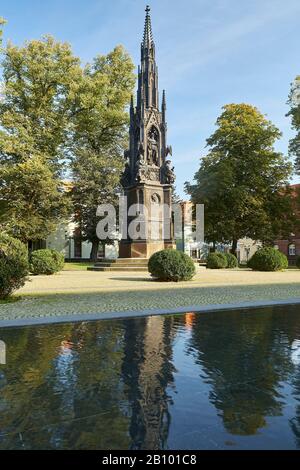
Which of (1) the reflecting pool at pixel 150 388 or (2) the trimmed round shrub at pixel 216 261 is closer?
(1) the reflecting pool at pixel 150 388

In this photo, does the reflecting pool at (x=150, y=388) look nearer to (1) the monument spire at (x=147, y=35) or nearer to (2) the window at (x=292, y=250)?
(1) the monument spire at (x=147, y=35)

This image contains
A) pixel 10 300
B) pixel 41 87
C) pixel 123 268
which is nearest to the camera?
pixel 10 300

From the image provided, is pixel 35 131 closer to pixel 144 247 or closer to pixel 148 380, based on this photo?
pixel 144 247

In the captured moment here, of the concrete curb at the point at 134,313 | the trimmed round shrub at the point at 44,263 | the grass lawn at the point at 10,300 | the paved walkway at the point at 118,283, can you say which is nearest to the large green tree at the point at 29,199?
the trimmed round shrub at the point at 44,263

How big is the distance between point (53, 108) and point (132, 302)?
3454 centimetres

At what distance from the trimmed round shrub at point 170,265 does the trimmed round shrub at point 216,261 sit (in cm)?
1443

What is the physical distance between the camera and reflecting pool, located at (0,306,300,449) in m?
3.12

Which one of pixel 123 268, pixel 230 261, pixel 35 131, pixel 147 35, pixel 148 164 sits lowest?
pixel 123 268

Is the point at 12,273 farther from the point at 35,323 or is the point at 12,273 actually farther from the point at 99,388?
the point at 99,388

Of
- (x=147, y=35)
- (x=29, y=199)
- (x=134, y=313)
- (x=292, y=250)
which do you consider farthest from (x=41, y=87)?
(x=292, y=250)

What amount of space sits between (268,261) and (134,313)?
21.7 m

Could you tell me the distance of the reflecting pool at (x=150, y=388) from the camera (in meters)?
3.12

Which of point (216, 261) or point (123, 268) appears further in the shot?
point (216, 261)

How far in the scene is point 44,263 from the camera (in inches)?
979
